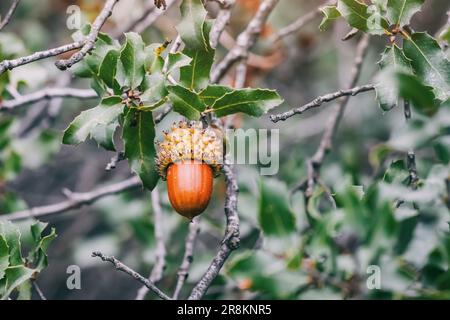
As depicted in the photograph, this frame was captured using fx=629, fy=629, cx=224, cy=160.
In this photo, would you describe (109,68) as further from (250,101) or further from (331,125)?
(331,125)

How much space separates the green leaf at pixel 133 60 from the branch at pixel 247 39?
0.56 metres

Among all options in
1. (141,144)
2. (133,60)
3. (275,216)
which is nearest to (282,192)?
(275,216)

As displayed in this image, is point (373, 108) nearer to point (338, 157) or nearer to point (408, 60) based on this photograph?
point (338, 157)

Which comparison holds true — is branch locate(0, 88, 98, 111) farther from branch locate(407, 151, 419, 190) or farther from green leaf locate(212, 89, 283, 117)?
branch locate(407, 151, 419, 190)

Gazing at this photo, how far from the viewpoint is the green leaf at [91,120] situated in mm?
1245

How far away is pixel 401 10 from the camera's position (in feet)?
4.42

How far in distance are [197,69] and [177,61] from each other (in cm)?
5

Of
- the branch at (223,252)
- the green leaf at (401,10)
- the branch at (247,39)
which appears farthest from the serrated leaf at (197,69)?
the branch at (247,39)

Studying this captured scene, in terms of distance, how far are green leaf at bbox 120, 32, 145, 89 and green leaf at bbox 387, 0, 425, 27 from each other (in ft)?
1.76

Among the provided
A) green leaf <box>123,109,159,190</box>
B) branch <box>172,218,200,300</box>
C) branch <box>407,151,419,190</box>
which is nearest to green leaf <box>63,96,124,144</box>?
green leaf <box>123,109,159,190</box>

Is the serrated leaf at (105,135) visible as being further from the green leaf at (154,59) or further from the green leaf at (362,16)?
the green leaf at (362,16)

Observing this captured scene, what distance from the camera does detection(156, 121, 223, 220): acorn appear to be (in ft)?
4.31
